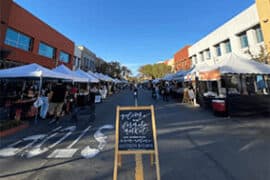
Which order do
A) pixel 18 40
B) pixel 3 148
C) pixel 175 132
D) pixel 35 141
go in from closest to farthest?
pixel 3 148, pixel 35 141, pixel 175 132, pixel 18 40

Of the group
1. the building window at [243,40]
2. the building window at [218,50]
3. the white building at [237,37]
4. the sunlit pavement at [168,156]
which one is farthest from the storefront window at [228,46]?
the sunlit pavement at [168,156]

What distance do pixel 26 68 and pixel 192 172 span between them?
8180mm

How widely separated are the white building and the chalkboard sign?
1367 cm

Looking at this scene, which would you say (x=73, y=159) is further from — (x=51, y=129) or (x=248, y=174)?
(x=248, y=174)

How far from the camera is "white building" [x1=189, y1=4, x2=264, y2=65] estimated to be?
1465 centimetres

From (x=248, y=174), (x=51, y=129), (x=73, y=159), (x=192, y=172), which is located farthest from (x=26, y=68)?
(x=248, y=174)

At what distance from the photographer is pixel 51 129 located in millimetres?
6133

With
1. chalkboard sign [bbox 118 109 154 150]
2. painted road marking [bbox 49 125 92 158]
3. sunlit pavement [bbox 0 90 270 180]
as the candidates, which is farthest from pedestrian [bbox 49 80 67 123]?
chalkboard sign [bbox 118 109 154 150]

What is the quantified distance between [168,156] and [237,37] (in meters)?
18.9

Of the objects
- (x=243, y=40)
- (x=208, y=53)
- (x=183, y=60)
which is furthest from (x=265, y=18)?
(x=183, y=60)

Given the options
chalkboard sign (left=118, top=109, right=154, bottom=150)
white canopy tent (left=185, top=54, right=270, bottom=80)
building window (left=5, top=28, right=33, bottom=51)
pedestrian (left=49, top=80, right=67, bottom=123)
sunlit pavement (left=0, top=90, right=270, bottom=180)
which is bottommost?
sunlit pavement (left=0, top=90, right=270, bottom=180)

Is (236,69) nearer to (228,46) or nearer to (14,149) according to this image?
(14,149)

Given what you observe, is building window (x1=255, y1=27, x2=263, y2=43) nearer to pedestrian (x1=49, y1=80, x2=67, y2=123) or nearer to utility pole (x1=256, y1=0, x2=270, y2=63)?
utility pole (x1=256, y1=0, x2=270, y2=63)

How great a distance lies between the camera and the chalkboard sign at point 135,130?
267cm
